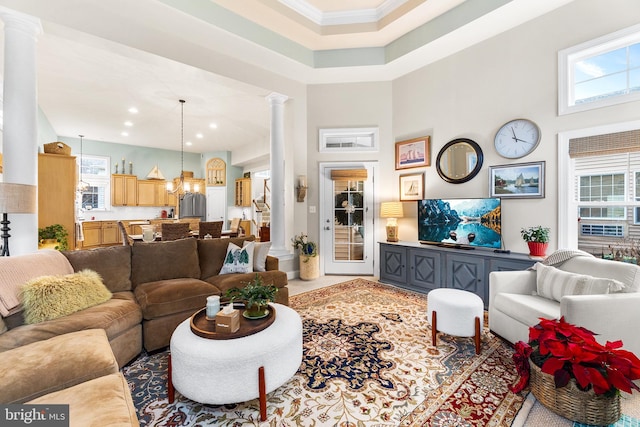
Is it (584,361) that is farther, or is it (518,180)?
(518,180)

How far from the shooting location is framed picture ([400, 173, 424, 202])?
4688mm

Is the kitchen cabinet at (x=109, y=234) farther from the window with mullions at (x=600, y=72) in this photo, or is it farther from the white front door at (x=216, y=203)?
the window with mullions at (x=600, y=72)

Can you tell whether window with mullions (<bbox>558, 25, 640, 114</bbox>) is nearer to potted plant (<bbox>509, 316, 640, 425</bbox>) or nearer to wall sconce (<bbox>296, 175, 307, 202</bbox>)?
potted plant (<bbox>509, 316, 640, 425</bbox>)

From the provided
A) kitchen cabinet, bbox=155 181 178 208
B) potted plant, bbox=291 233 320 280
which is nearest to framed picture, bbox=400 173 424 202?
potted plant, bbox=291 233 320 280

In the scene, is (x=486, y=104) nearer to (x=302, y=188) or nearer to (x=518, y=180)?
(x=518, y=180)

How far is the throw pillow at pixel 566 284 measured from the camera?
83.0 inches

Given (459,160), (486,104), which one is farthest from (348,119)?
(486,104)

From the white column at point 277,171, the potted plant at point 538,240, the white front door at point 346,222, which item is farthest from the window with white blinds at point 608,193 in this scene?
the white column at point 277,171

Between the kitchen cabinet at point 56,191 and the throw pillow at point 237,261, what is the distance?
10.4 ft

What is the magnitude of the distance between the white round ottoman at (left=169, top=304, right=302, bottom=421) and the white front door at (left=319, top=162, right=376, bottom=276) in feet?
11.4

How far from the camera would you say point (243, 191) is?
374 inches

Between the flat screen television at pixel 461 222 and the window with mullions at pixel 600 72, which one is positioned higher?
the window with mullions at pixel 600 72

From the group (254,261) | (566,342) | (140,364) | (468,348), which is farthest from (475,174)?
(140,364)

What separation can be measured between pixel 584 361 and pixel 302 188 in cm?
410
